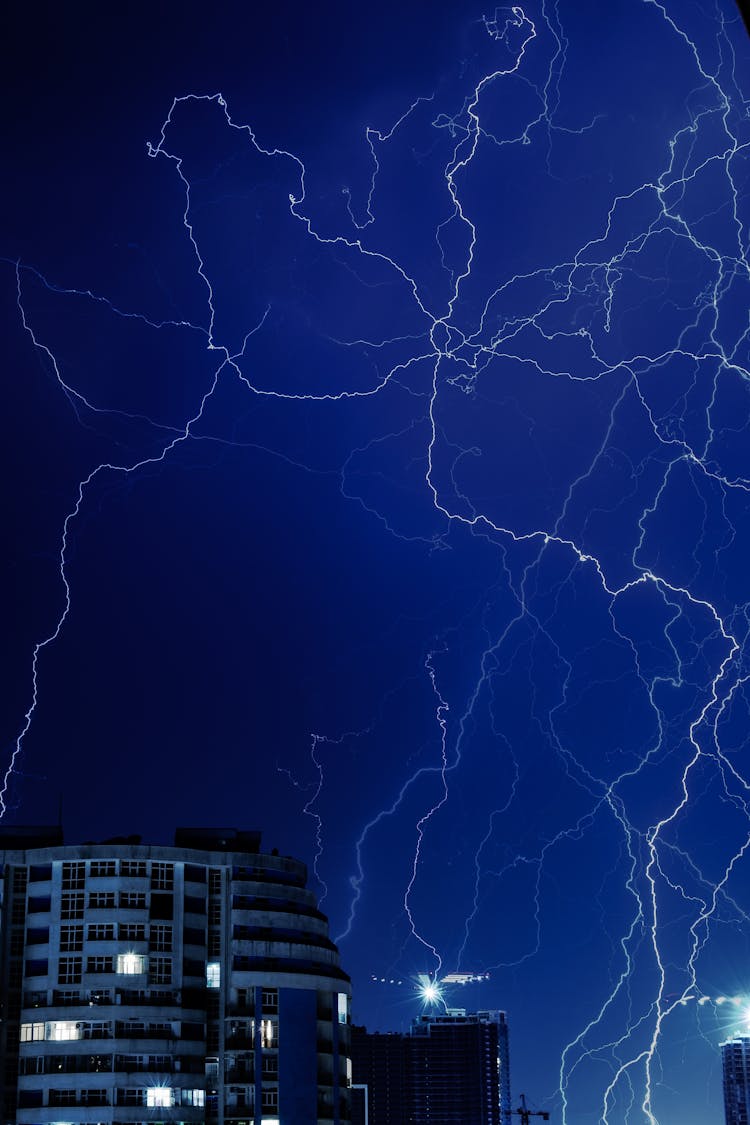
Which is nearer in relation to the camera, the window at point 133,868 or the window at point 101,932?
the window at point 101,932

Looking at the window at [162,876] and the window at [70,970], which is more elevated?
the window at [162,876]

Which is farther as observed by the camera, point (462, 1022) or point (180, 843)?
point (462, 1022)

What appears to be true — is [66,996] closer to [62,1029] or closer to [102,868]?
[62,1029]

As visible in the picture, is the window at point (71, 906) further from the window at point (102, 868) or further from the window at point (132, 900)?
the window at point (132, 900)

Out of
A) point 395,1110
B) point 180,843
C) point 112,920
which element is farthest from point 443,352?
point 395,1110

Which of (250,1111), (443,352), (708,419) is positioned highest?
(443,352)

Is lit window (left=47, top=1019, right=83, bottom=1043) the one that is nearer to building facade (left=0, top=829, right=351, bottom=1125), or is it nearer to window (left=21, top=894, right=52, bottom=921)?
building facade (left=0, top=829, right=351, bottom=1125)

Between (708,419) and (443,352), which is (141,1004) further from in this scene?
(443,352)

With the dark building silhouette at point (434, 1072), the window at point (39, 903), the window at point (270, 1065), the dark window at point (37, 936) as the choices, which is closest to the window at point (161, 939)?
the dark window at point (37, 936)
